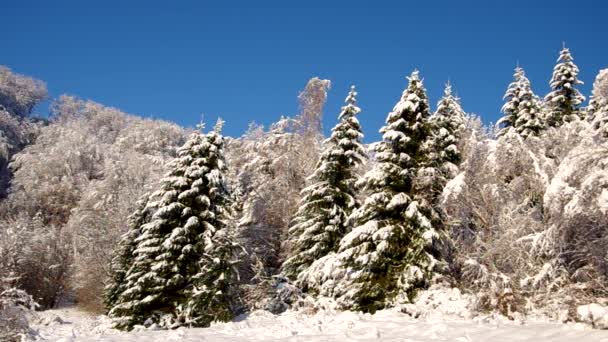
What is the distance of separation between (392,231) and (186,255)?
932 cm

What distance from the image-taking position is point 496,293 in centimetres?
1337

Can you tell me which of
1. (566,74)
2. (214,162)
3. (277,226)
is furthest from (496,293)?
(566,74)

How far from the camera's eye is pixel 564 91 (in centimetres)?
3155

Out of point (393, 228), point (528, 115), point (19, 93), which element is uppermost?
point (19, 93)

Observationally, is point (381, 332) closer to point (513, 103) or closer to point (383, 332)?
point (383, 332)

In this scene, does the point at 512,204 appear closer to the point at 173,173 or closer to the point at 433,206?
the point at 433,206

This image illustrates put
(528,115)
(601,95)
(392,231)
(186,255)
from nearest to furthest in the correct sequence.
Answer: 1. (601,95)
2. (392,231)
3. (186,255)
4. (528,115)

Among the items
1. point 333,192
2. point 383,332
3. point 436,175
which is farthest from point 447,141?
point 383,332

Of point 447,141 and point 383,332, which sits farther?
point 447,141

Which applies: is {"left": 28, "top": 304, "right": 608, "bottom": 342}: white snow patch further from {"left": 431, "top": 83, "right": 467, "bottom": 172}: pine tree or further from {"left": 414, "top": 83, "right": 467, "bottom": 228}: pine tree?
{"left": 431, "top": 83, "right": 467, "bottom": 172}: pine tree

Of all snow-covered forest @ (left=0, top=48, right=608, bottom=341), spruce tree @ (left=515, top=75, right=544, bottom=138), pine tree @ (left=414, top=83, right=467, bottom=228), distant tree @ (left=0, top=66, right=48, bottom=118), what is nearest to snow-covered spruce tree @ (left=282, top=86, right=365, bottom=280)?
snow-covered forest @ (left=0, top=48, right=608, bottom=341)

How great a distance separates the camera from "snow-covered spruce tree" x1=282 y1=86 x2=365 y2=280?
23.1 m

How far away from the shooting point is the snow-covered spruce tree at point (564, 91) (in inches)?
1216

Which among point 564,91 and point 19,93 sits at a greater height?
point 19,93
